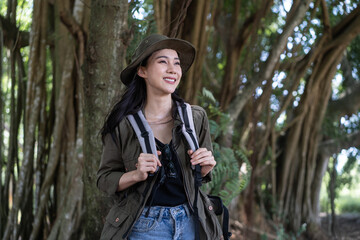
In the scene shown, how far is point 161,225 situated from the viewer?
4.92 ft

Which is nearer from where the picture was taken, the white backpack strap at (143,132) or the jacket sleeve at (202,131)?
the white backpack strap at (143,132)

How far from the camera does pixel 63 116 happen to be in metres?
3.28

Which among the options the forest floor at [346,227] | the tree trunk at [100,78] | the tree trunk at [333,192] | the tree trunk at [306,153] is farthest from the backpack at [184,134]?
the forest floor at [346,227]

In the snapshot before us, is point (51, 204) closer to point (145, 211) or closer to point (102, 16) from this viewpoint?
point (102, 16)

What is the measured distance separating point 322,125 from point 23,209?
10.2 ft

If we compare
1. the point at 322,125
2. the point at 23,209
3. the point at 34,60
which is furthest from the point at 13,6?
the point at 322,125

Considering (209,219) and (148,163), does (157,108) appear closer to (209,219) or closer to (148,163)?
(148,163)

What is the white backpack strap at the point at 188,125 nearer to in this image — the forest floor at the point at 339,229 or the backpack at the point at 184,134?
the backpack at the point at 184,134

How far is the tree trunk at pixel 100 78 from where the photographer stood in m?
2.31

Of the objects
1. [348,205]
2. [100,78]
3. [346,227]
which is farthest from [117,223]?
[348,205]

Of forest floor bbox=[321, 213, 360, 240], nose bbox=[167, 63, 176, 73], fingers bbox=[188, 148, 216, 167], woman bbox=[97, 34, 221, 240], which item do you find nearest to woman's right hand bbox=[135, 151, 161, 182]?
woman bbox=[97, 34, 221, 240]

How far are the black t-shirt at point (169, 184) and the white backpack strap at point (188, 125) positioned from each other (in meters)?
0.07

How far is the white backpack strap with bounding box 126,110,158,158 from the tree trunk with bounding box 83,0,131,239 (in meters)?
0.76

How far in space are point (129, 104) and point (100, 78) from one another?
715mm
